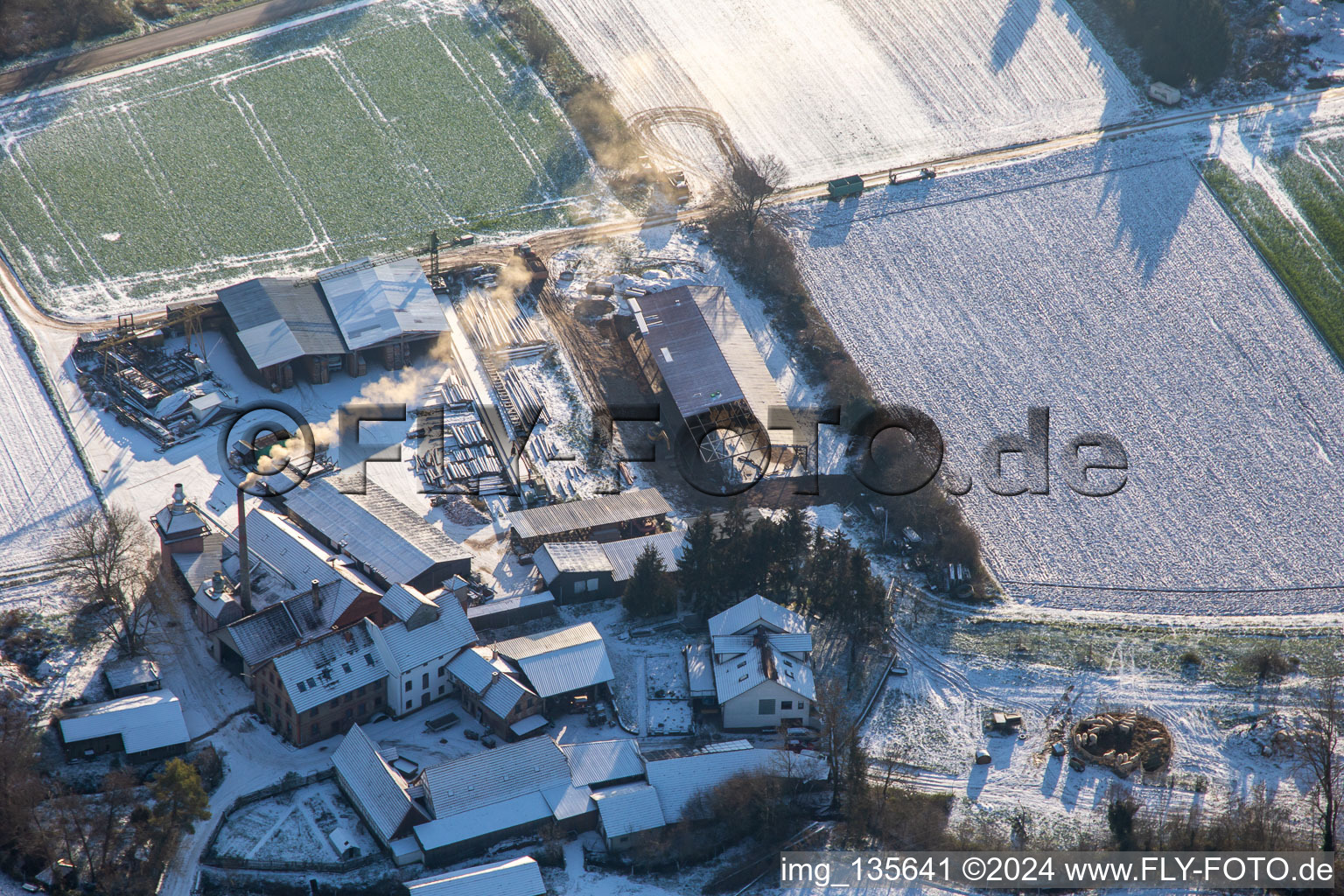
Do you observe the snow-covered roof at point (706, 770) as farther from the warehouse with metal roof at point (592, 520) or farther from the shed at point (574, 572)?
the warehouse with metal roof at point (592, 520)

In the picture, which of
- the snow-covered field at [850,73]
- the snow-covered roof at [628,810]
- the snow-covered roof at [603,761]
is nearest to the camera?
the snow-covered roof at [628,810]

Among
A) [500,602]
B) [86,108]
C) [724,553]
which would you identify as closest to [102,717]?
[500,602]

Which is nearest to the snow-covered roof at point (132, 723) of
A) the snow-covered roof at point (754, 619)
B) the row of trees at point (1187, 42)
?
the snow-covered roof at point (754, 619)

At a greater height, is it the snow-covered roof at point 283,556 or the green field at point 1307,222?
the green field at point 1307,222

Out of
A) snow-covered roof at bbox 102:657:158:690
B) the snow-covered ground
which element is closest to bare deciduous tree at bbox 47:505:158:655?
snow-covered roof at bbox 102:657:158:690

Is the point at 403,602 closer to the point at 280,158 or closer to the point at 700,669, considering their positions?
the point at 700,669

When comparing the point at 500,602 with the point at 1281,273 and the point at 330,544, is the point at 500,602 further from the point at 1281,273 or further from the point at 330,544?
the point at 1281,273
